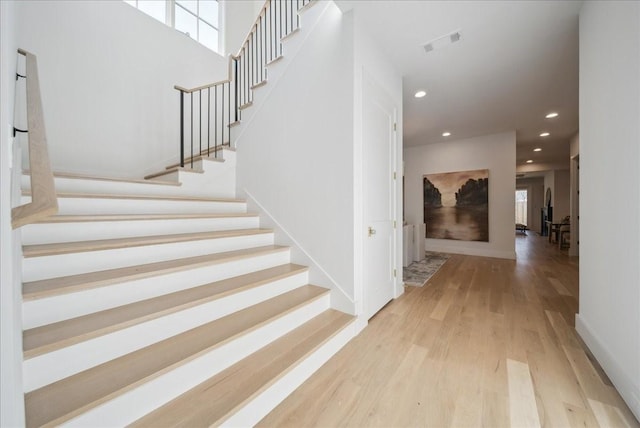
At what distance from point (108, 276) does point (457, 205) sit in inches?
250

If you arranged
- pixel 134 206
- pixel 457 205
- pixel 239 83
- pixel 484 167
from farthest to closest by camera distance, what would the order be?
1. pixel 457 205
2. pixel 484 167
3. pixel 239 83
4. pixel 134 206

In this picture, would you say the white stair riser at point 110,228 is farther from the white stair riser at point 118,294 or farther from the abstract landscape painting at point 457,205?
the abstract landscape painting at point 457,205

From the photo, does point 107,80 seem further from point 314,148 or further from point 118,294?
point 118,294

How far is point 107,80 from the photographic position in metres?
3.17

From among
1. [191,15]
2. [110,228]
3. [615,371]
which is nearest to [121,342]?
[110,228]

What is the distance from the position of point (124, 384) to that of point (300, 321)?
43.1 inches

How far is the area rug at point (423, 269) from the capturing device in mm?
3506

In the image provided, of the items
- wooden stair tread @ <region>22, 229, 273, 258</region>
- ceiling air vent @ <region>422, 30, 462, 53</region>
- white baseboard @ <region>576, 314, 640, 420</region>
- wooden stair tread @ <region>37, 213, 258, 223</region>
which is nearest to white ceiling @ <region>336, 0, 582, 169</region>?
ceiling air vent @ <region>422, 30, 462, 53</region>

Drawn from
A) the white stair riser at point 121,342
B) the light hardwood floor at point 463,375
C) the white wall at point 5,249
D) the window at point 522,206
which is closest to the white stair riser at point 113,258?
the white stair riser at point 121,342

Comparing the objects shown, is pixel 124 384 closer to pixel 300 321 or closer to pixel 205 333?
pixel 205 333

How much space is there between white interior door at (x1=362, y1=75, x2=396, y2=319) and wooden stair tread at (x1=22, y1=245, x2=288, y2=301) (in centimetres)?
125

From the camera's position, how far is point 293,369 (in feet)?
4.62

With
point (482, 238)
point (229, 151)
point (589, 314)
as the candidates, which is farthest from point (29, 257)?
point (482, 238)

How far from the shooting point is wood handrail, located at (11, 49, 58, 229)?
2.14 feet
